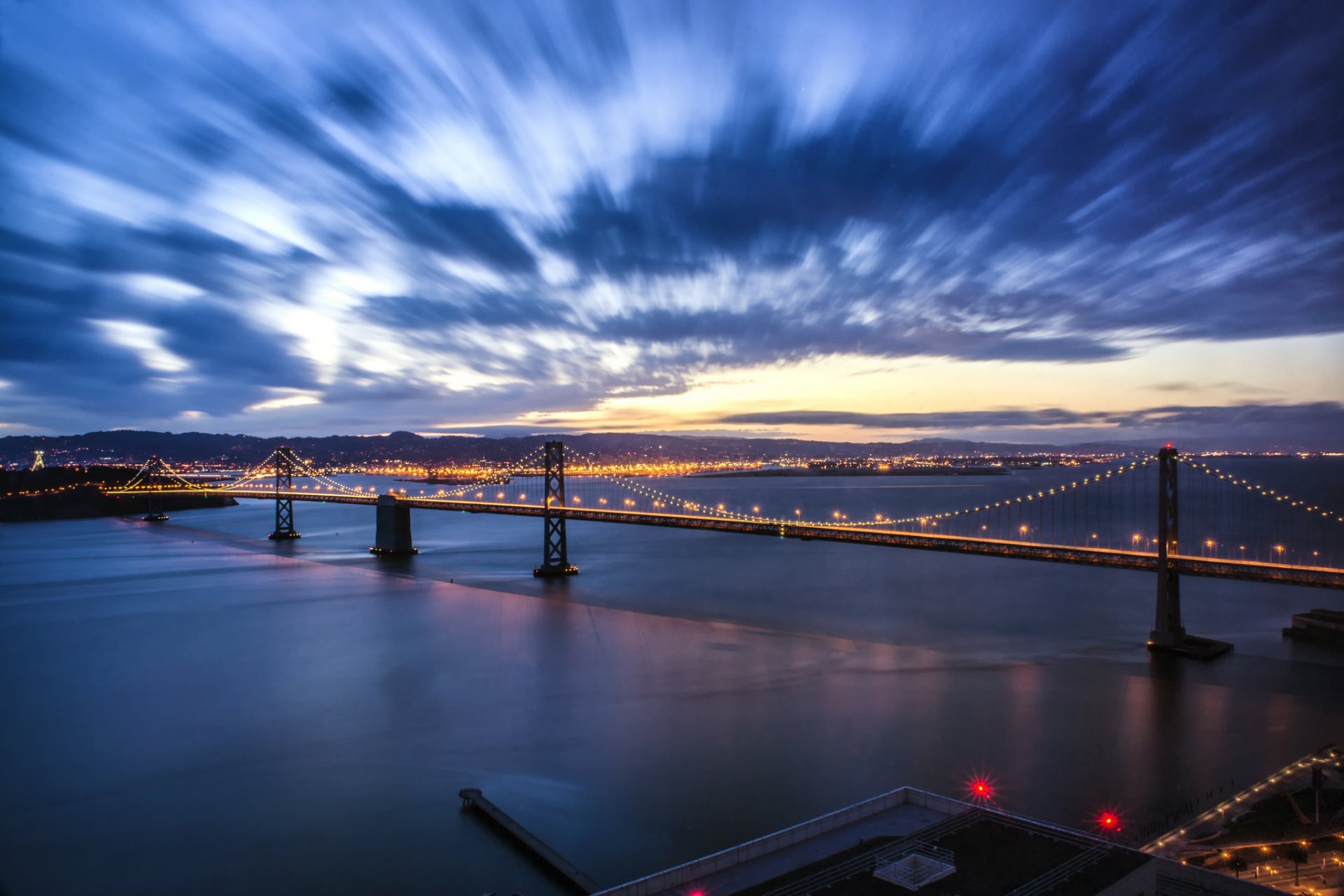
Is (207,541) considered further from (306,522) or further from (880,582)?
(880,582)

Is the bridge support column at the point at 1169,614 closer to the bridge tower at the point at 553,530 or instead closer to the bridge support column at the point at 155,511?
the bridge tower at the point at 553,530

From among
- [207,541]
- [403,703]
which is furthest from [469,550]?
[403,703]

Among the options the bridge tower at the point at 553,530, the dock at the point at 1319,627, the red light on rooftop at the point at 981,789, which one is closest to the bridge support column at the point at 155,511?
the bridge tower at the point at 553,530

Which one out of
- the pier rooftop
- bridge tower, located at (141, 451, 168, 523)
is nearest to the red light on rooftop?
the pier rooftop

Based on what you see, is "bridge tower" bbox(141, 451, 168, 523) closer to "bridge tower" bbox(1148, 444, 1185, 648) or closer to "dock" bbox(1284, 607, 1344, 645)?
"bridge tower" bbox(1148, 444, 1185, 648)

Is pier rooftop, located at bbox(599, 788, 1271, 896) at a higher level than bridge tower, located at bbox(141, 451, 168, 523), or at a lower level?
higher

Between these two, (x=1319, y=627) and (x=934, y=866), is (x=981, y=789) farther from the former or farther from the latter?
(x=1319, y=627)
